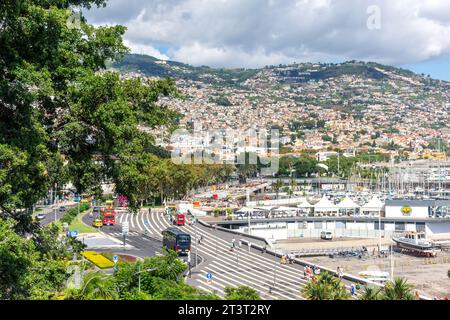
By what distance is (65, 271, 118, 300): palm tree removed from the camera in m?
8.95

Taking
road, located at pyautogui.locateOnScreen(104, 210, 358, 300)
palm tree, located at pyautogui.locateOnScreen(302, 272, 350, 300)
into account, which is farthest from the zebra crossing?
palm tree, located at pyautogui.locateOnScreen(302, 272, 350, 300)

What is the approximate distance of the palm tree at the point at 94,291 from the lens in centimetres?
895

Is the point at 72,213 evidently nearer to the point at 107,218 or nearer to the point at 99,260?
the point at 107,218

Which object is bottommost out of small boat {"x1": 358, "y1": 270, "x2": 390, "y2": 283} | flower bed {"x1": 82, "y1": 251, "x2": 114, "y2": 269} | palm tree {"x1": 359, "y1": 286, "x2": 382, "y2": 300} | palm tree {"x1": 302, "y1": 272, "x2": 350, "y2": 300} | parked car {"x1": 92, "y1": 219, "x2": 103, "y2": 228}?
small boat {"x1": 358, "y1": 270, "x2": 390, "y2": 283}

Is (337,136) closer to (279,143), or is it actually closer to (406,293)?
(279,143)

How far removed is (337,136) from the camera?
182 meters

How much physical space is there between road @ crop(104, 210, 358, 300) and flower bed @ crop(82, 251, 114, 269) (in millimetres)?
4210

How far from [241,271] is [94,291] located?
1698 cm

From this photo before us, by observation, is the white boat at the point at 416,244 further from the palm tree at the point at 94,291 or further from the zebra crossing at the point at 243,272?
the palm tree at the point at 94,291

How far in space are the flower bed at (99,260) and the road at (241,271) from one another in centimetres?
421

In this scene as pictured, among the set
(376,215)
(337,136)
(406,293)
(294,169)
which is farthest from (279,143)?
(406,293)

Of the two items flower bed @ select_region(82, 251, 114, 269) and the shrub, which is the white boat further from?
the shrub
